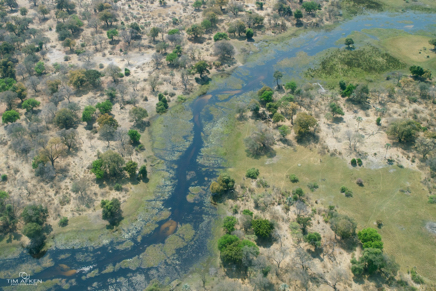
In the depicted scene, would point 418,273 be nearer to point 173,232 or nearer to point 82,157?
point 173,232

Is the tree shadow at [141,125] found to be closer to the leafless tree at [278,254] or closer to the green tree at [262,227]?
the green tree at [262,227]

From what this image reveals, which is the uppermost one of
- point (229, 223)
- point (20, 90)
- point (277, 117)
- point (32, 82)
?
point (32, 82)

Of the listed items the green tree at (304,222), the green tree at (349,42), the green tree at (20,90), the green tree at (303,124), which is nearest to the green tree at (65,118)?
the green tree at (20,90)

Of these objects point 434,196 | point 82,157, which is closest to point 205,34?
point 82,157

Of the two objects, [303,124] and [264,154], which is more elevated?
[303,124]

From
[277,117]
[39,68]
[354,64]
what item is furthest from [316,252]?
[39,68]

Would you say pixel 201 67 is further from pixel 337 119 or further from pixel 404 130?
pixel 404 130

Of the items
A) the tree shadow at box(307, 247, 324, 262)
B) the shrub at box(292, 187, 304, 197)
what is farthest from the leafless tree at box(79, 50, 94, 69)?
the tree shadow at box(307, 247, 324, 262)

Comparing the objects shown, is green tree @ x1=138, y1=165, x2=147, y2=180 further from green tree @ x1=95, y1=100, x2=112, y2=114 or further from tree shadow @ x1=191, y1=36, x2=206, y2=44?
tree shadow @ x1=191, y1=36, x2=206, y2=44
